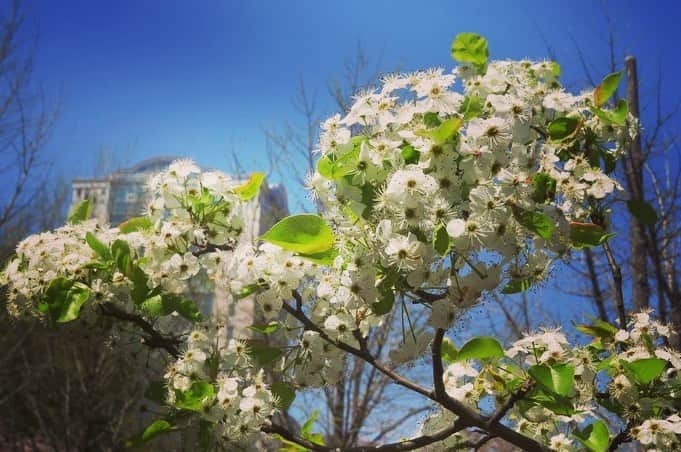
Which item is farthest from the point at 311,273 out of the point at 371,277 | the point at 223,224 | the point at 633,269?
the point at 633,269

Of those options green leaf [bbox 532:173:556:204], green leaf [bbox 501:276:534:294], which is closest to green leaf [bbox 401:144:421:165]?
green leaf [bbox 532:173:556:204]

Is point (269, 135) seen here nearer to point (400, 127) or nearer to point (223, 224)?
point (223, 224)

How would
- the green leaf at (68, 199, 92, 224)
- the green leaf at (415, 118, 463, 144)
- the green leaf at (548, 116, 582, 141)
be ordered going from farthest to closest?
the green leaf at (68, 199, 92, 224)
the green leaf at (548, 116, 582, 141)
the green leaf at (415, 118, 463, 144)

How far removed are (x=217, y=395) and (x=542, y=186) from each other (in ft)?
3.40

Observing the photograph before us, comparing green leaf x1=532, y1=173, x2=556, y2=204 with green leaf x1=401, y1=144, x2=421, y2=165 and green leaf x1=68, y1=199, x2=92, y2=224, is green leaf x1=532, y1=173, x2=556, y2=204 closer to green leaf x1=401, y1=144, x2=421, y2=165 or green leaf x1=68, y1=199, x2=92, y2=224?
green leaf x1=401, y1=144, x2=421, y2=165

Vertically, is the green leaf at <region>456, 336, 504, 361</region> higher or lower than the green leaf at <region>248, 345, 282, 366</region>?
lower

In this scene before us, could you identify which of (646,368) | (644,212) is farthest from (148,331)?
(644,212)

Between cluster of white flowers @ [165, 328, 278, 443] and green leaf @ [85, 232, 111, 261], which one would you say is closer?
cluster of white flowers @ [165, 328, 278, 443]

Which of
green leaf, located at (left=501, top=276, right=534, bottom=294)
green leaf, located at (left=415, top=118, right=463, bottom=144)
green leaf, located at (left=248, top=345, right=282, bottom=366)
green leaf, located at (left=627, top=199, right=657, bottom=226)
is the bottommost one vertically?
green leaf, located at (left=248, top=345, right=282, bottom=366)

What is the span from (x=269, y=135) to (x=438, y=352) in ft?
20.4

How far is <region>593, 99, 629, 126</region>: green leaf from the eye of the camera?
1.50 meters

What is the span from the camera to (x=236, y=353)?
1.71 metres

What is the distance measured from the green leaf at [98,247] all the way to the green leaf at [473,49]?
1.20 m

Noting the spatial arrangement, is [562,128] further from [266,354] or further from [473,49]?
[266,354]
